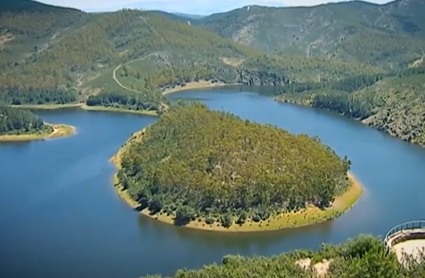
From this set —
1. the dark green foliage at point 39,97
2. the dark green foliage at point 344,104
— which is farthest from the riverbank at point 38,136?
the dark green foliage at point 344,104

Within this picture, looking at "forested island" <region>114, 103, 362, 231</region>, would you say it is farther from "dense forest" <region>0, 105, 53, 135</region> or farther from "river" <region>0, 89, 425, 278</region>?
"dense forest" <region>0, 105, 53, 135</region>

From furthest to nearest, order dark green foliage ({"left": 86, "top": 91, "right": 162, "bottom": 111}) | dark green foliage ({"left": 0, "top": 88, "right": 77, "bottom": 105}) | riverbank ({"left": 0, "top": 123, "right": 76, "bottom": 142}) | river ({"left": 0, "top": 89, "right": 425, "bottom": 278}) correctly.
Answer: dark green foliage ({"left": 0, "top": 88, "right": 77, "bottom": 105}), dark green foliage ({"left": 86, "top": 91, "right": 162, "bottom": 111}), riverbank ({"left": 0, "top": 123, "right": 76, "bottom": 142}), river ({"left": 0, "top": 89, "right": 425, "bottom": 278})

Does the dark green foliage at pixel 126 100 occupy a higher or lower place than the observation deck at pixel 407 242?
lower

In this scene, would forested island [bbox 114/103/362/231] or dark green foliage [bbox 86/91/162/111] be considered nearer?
forested island [bbox 114/103/362/231]

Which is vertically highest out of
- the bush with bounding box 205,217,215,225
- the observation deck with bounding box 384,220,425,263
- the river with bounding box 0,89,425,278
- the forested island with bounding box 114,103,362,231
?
the observation deck with bounding box 384,220,425,263

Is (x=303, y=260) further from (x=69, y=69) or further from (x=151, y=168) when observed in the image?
(x=69, y=69)

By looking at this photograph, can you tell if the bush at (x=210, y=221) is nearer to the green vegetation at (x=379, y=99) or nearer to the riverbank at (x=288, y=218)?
the riverbank at (x=288, y=218)

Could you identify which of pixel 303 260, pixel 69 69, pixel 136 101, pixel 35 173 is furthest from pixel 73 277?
pixel 69 69

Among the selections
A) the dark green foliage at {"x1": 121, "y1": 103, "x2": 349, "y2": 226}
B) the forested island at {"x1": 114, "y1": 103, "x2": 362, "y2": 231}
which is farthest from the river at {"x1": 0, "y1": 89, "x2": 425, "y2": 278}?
the dark green foliage at {"x1": 121, "y1": 103, "x2": 349, "y2": 226}
